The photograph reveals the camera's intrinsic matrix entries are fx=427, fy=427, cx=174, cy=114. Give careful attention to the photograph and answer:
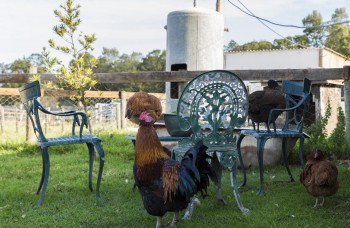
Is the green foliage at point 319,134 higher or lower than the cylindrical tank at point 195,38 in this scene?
lower

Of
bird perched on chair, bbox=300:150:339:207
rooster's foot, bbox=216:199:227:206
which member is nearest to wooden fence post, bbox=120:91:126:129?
rooster's foot, bbox=216:199:227:206

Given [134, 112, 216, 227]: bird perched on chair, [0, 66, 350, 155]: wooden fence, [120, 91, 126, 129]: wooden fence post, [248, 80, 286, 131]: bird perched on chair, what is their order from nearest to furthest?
[134, 112, 216, 227]: bird perched on chair, [248, 80, 286, 131]: bird perched on chair, [0, 66, 350, 155]: wooden fence, [120, 91, 126, 129]: wooden fence post

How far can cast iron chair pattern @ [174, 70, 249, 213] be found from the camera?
14.2 feet

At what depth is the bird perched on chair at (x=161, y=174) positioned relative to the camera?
3.58 metres

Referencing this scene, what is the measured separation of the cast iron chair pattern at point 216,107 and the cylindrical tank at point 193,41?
5.64 metres

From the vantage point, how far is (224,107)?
4.37m

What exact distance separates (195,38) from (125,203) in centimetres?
620

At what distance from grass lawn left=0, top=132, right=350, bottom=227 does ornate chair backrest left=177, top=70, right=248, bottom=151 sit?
29.9 inches

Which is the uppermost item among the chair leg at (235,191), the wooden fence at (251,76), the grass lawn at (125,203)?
the wooden fence at (251,76)

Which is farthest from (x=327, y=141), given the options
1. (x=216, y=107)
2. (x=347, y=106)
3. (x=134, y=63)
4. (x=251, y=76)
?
(x=134, y=63)

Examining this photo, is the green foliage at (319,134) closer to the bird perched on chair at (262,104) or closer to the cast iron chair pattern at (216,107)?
the bird perched on chair at (262,104)

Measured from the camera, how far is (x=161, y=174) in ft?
11.9

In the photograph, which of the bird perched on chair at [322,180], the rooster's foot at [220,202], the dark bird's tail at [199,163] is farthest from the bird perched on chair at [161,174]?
the bird perched on chair at [322,180]

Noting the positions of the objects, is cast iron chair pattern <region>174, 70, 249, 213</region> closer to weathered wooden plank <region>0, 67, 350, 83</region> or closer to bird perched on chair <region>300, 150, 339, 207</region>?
bird perched on chair <region>300, 150, 339, 207</region>
